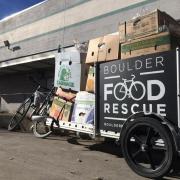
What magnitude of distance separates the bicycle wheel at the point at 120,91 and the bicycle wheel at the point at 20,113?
18.9 ft

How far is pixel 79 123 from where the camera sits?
8758mm

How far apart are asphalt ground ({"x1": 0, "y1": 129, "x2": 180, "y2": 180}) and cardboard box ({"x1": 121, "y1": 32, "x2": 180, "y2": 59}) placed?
6.88 ft

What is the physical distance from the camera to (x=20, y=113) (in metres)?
13.4

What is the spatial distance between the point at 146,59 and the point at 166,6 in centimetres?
676

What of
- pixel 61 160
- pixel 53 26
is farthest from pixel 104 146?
pixel 53 26

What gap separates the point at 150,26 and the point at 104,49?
1.21 meters

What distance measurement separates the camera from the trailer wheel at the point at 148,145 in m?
6.25

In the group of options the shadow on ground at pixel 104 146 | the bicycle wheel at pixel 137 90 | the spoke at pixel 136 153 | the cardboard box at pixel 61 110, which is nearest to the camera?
the spoke at pixel 136 153

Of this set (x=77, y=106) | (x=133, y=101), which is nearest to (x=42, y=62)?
(x=77, y=106)

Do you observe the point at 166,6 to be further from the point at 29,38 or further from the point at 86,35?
the point at 29,38

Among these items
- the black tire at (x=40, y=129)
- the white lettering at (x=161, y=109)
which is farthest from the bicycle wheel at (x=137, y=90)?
the black tire at (x=40, y=129)

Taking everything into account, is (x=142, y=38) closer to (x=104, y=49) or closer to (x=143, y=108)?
(x=104, y=49)

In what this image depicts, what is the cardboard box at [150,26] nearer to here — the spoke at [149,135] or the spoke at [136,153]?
the spoke at [149,135]

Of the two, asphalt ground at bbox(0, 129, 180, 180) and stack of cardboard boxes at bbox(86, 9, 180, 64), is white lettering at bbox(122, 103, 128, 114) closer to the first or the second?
stack of cardboard boxes at bbox(86, 9, 180, 64)
